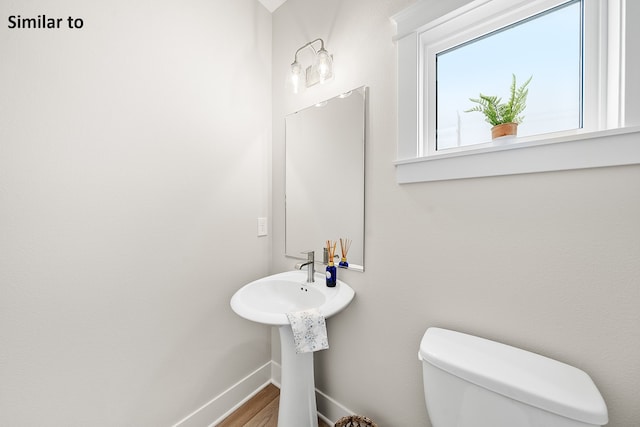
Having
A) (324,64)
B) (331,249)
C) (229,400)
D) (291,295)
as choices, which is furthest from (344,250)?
(229,400)

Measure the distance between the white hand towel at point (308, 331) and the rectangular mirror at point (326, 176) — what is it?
1.18ft

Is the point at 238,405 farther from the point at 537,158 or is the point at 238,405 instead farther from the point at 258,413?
the point at 537,158

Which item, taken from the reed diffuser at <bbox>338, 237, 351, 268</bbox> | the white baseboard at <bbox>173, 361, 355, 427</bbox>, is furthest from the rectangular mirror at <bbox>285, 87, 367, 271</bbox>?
the white baseboard at <bbox>173, 361, 355, 427</bbox>

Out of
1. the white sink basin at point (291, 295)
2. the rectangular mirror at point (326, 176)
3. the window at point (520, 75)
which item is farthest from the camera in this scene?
the rectangular mirror at point (326, 176)

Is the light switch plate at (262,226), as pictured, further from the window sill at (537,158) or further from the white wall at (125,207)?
the window sill at (537,158)

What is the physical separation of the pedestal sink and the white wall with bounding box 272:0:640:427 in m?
0.19

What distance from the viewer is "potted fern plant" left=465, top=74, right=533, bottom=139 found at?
85 cm

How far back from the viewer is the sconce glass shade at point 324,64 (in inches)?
49.0

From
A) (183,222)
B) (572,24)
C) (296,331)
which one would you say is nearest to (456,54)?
(572,24)

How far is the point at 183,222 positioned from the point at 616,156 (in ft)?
5.29

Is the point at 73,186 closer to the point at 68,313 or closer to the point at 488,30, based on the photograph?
the point at 68,313

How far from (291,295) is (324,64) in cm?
124

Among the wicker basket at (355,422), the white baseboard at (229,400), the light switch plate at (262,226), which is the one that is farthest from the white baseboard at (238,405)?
the light switch plate at (262,226)

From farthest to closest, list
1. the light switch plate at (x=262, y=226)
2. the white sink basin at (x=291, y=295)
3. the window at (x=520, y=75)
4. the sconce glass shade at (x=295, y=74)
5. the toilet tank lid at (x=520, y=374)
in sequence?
the light switch plate at (x=262, y=226)
the sconce glass shade at (x=295, y=74)
the white sink basin at (x=291, y=295)
the window at (x=520, y=75)
the toilet tank lid at (x=520, y=374)
